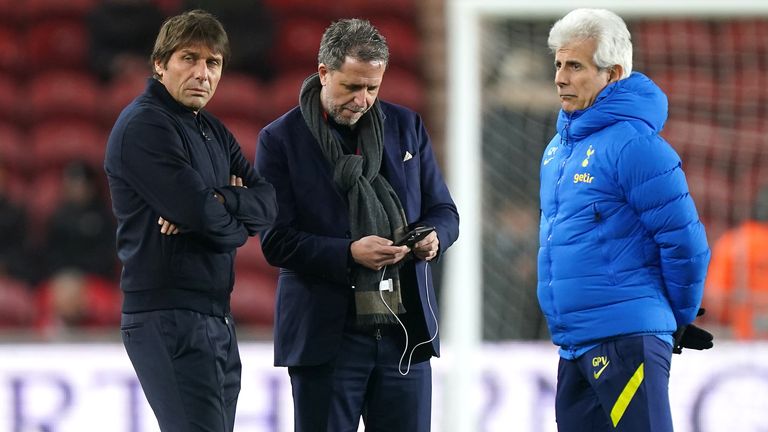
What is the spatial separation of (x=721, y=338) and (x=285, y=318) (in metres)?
2.76

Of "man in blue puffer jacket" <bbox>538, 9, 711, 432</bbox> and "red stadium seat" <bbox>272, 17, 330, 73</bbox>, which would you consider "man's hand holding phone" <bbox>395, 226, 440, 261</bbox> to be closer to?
"man in blue puffer jacket" <bbox>538, 9, 711, 432</bbox>

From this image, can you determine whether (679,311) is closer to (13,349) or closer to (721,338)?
(721,338)

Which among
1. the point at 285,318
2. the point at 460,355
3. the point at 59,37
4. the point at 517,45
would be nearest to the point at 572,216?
the point at 285,318

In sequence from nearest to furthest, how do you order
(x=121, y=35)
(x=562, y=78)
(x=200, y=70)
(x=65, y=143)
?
1. (x=200, y=70)
2. (x=562, y=78)
3. (x=65, y=143)
4. (x=121, y=35)

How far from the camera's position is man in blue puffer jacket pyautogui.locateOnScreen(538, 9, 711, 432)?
2.91 m

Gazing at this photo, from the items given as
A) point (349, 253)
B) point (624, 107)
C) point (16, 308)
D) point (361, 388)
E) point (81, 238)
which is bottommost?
point (361, 388)

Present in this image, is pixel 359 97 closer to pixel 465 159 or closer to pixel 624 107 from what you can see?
pixel 624 107

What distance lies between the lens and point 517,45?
504cm

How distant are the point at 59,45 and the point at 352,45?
5153 mm

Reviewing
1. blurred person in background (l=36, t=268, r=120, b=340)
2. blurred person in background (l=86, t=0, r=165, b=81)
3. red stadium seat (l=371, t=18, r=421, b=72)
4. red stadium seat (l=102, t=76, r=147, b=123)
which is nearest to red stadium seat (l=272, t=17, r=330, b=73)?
red stadium seat (l=371, t=18, r=421, b=72)

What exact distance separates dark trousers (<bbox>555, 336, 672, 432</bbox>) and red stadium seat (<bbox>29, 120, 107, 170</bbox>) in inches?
187

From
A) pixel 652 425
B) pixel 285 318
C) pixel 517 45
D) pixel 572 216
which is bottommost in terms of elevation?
pixel 652 425

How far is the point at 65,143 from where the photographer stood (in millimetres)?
7340

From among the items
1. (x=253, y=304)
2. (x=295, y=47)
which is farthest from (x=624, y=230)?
(x=295, y=47)
